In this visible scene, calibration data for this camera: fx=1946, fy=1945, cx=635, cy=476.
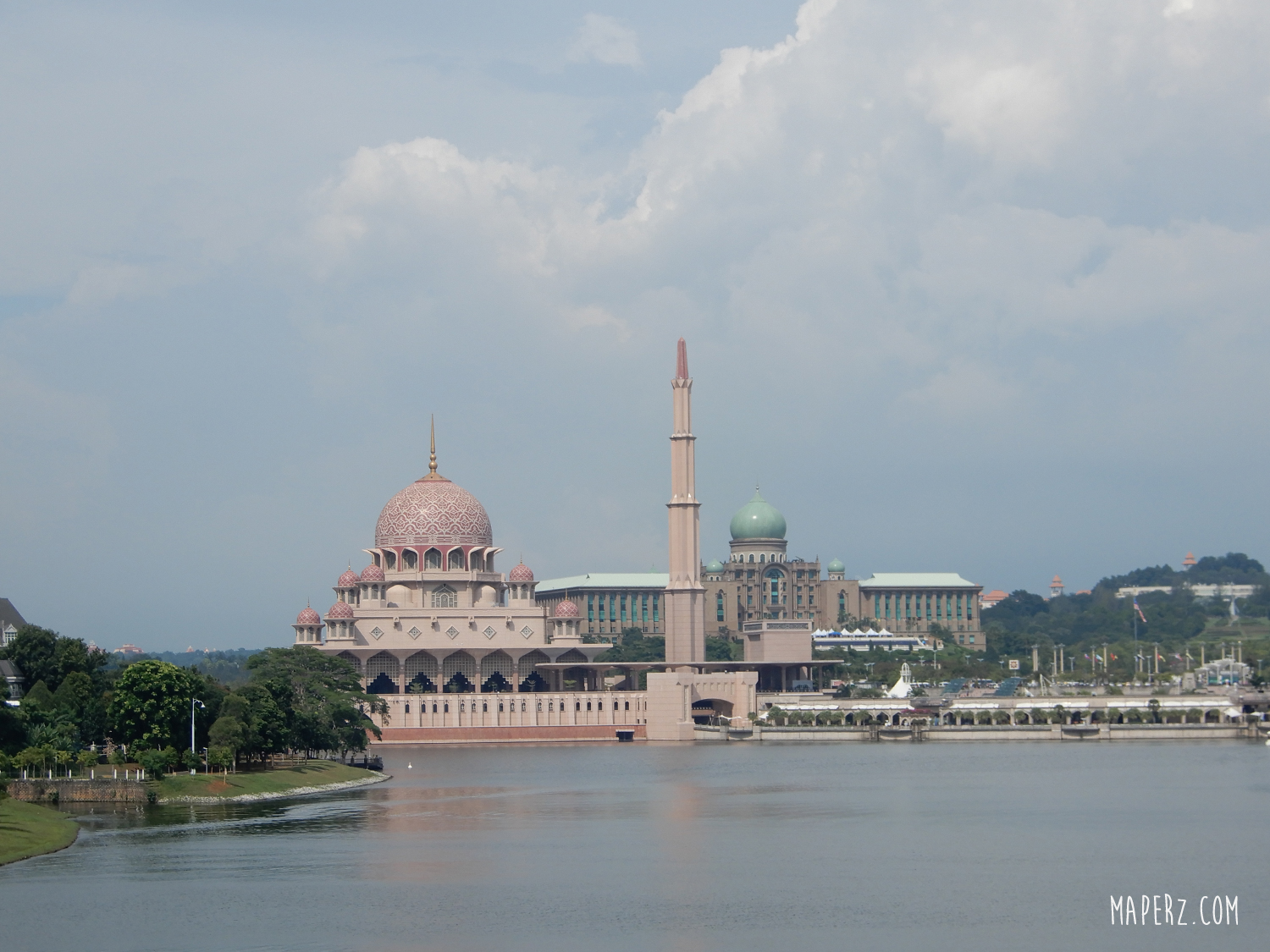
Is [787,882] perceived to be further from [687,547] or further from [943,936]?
[687,547]

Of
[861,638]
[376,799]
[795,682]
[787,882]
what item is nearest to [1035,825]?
[787,882]

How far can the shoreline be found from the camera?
236ft

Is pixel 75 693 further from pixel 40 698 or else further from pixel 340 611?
pixel 340 611

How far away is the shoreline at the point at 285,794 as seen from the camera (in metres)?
72.1

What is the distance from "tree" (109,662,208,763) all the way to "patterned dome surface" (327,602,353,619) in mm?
60909

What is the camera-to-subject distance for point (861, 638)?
19812cm

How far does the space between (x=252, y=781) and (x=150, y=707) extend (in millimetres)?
5161

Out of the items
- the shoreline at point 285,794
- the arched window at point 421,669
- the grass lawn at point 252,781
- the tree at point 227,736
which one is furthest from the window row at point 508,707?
the tree at point 227,736

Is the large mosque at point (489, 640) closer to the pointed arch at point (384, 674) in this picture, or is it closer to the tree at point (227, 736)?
the pointed arch at point (384, 674)

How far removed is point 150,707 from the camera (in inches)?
2970

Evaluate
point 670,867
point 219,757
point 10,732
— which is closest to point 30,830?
point 10,732

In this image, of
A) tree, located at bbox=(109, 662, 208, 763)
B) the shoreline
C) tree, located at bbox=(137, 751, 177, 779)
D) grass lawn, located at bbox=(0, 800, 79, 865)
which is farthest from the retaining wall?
grass lawn, located at bbox=(0, 800, 79, 865)

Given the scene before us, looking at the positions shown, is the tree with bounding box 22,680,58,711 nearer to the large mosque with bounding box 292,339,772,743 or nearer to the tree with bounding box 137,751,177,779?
the tree with bounding box 137,751,177,779

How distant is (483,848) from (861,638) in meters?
140
